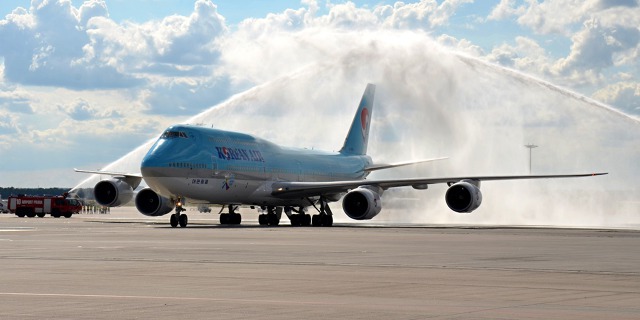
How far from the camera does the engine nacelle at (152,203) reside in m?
60.0

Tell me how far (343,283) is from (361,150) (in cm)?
5945

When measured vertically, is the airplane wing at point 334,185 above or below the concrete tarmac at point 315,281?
above

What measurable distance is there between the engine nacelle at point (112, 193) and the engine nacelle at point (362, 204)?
1364 cm

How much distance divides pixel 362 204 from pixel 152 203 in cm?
1294

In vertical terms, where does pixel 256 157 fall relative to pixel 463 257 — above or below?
above

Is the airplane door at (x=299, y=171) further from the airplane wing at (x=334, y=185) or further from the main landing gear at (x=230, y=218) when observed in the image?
the main landing gear at (x=230, y=218)

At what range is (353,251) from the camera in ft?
95.1

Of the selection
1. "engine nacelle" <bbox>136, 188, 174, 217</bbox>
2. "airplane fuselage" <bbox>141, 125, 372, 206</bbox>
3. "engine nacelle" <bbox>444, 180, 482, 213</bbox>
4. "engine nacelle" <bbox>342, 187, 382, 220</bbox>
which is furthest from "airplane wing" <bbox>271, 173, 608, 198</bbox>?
"engine nacelle" <bbox>136, 188, 174, 217</bbox>

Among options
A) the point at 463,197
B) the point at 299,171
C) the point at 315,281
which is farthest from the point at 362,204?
the point at 315,281

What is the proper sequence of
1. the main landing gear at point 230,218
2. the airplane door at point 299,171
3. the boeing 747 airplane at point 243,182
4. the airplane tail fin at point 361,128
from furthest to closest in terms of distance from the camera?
1. the airplane tail fin at point 361,128
2. the airplane door at point 299,171
3. the main landing gear at point 230,218
4. the boeing 747 airplane at point 243,182

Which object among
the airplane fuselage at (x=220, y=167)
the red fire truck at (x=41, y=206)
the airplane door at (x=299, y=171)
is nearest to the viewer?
the airplane fuselage at (x=220, y=167)

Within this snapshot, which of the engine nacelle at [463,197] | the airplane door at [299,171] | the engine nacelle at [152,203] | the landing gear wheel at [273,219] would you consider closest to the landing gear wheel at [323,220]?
the landing gear wheel at [273,219]

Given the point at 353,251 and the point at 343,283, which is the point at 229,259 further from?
the point at 343,283

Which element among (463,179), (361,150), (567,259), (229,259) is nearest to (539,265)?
(567,259)
